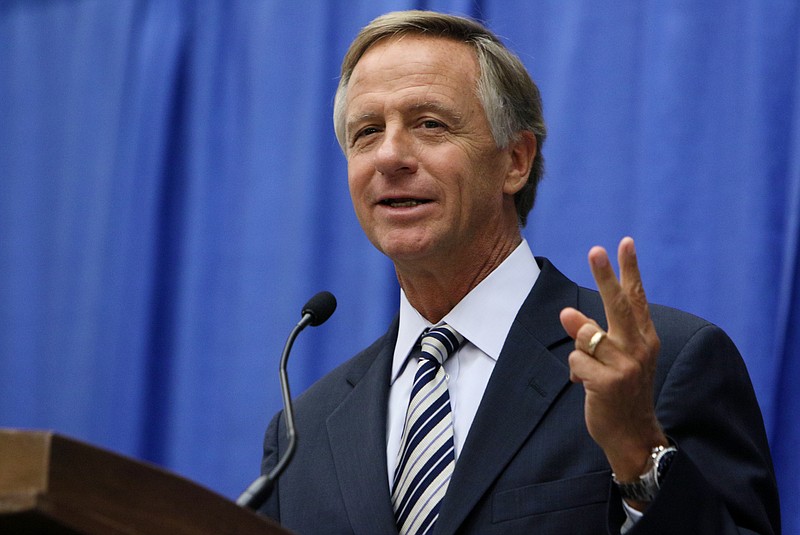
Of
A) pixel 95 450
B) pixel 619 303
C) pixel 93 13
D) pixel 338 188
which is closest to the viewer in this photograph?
pixel 95 450

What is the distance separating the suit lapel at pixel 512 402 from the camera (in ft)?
5.54

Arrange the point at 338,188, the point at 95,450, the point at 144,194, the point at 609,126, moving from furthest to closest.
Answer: the point at 144,194, the point at 338,188, the point at 609,126, the point at 95,450

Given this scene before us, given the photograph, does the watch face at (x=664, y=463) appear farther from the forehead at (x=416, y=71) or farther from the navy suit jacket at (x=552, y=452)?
the forehead at (x=416, y=71)

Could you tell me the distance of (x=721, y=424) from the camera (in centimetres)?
166

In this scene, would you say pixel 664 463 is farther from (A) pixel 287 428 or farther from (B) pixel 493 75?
(B) pixel 493 75

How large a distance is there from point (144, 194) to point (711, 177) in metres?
1.94

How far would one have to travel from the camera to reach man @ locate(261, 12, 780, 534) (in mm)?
1429

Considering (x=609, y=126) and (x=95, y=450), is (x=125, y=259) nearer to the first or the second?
(x=609, y=126)

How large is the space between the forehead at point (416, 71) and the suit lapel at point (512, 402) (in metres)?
0.51

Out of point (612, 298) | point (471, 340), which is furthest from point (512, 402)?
point (612, 298)

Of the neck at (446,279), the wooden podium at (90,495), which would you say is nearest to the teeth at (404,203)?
the neck at (446,279)

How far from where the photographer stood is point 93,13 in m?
3.77

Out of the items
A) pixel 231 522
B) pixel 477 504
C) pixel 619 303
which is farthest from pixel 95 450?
pixel 477 504

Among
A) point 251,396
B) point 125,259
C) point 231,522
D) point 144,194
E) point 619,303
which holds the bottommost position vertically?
point 251,396
